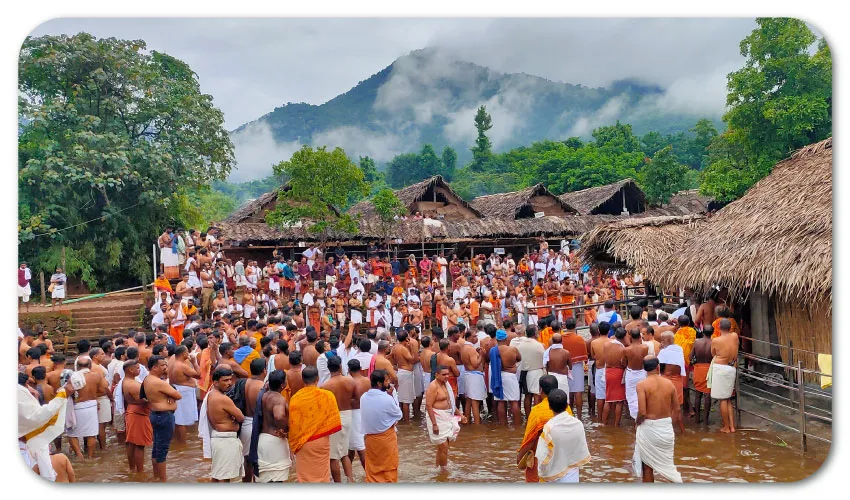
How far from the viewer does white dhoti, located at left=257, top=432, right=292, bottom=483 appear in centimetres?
608

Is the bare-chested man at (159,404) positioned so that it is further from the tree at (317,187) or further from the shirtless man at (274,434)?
the tree at (317,187)

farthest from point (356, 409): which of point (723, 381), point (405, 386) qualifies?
point (723, 381)

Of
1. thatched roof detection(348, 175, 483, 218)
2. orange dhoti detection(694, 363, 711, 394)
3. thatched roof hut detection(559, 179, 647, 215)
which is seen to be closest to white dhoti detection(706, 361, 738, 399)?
orange dhoti detection(694, 363, 711, 394)

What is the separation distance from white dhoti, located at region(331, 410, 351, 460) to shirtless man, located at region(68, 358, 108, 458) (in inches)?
140

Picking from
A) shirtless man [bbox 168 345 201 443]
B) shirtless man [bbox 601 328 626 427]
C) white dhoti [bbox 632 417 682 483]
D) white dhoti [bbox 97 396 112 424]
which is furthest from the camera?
shirtless man [bbox 601 328 626 427]

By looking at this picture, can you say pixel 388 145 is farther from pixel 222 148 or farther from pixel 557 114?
pixel 222 148

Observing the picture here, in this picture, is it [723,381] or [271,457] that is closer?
[271,457]

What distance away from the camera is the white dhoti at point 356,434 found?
7273mm

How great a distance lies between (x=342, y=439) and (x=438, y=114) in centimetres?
7707

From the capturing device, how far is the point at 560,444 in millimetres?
5574

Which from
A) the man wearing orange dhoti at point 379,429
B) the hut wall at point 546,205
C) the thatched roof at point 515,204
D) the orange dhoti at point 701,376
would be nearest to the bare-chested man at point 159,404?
the man wearing orange dhoti at point 379,429

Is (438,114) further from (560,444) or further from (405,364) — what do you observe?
(560,444)

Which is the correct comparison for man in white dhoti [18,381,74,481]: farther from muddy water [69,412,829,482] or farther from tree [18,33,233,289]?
tree [18,33,233,289]

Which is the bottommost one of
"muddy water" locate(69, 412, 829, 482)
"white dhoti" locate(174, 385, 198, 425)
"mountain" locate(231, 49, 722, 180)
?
"muddy water" locate(69, 412, 829, 482)
